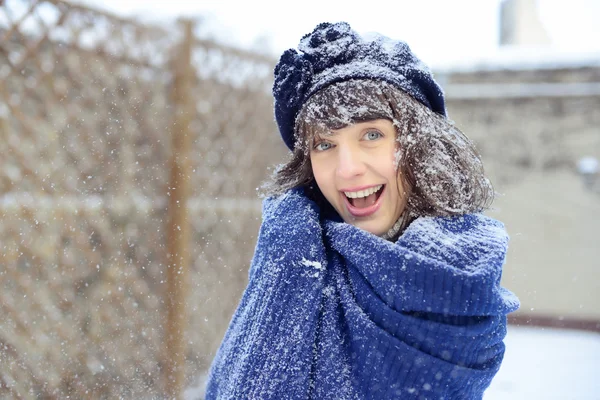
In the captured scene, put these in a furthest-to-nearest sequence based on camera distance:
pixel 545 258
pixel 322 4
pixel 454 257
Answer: pixel 545 258 → pixel 322 4 → pixel 454 257

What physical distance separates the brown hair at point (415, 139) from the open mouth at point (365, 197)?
53mm

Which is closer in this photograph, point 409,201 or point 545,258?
point 409,201

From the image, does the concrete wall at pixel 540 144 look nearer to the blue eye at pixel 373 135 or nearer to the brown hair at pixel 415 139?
the brown hair at pixel 415 139

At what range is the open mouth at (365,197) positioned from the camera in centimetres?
96

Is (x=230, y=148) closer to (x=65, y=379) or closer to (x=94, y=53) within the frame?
(x=94, y=53)

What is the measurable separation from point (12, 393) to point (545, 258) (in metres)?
3.42

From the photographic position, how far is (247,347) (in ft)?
3.00

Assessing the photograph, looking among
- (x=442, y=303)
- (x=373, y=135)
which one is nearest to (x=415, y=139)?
(x=373, y=135)

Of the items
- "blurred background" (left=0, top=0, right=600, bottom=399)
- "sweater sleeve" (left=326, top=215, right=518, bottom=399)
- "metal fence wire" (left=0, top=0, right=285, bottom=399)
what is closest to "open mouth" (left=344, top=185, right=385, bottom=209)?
"sweater sleeve" (left=326, top=215, right=518, bottom=399)

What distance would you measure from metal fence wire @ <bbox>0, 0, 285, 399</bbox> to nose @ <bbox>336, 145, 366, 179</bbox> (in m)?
1.35

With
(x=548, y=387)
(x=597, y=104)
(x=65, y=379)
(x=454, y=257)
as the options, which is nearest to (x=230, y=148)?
(x=65, y=379)

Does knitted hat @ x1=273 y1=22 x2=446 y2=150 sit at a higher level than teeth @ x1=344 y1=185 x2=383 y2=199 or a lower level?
higher

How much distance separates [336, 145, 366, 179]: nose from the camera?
920 millimetres

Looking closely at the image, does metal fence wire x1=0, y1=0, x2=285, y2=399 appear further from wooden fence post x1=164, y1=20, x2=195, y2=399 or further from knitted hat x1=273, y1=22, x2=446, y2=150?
knitted hat x1=273, y1=22, x2=446, y2=150
